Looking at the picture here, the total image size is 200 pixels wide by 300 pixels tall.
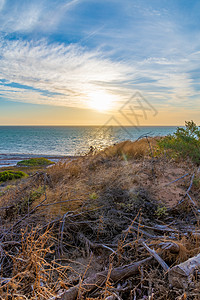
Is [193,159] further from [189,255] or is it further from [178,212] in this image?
[189,255]

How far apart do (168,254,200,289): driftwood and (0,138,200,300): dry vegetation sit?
0.01m

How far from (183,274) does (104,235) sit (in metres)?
1.57

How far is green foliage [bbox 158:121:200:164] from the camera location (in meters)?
6.69

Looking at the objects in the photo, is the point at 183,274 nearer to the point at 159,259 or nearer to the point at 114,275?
the point at 159,259

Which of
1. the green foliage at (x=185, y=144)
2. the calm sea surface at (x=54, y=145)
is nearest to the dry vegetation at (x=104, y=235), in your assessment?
the green foliage at (x=185, y=144)

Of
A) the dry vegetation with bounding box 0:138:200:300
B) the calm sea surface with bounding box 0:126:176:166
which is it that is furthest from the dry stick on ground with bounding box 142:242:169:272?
the calm sea surface with bounding box 0:126:176:166

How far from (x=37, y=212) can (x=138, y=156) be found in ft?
16.3

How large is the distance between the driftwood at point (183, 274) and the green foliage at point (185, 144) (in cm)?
482

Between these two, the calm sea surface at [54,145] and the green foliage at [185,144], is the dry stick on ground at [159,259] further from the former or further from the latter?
the calm sea surface at [54,145]

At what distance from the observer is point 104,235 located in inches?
131

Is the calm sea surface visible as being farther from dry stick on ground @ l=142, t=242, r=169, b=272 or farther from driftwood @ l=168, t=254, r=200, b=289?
driftwood @ l=168, t=254, r=200, b=289

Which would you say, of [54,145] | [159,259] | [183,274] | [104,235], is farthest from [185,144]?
[54,145]

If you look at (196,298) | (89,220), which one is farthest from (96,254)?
(196,298)

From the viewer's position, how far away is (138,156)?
772 cm
